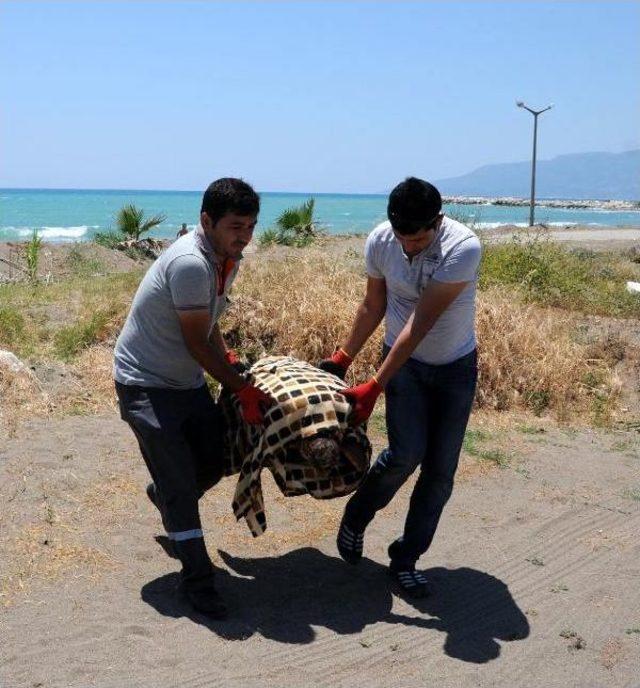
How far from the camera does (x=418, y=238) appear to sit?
3822 mm

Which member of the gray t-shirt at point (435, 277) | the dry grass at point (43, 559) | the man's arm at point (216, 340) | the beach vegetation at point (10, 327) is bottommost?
the dry grass at point (43, 559)

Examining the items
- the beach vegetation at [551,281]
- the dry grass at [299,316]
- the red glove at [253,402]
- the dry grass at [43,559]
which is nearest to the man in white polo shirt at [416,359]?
the red glove at [253,402]

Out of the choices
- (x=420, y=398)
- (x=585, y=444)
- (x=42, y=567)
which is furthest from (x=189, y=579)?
(x=585, y=444)

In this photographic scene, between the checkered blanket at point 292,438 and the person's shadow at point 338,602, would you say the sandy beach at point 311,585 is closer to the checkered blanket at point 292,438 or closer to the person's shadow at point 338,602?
the person's shadow at point 338,602

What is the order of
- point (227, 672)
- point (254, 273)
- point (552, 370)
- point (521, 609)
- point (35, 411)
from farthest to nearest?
point (254, 273) → point (552, 370) → point (35, 411) → point (521, 609) → point (227, 672)

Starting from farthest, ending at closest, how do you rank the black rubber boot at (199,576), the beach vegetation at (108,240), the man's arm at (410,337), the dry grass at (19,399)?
the beach vegetation at (108,240) → the dry grass at (19,399) → the black rubber boot at (199,576) → the man's arm at (410,337)

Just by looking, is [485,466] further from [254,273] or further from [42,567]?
[254,273]

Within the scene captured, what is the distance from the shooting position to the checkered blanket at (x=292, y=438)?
153 inches

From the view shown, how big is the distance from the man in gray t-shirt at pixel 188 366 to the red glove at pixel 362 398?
1.22 ft

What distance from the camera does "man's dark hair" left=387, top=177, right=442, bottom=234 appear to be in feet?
12.2

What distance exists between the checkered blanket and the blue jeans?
0.15 metres

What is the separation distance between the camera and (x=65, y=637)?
3.73m

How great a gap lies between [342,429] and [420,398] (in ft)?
1.38

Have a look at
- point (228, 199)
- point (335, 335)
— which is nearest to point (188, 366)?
point (228, 199)
